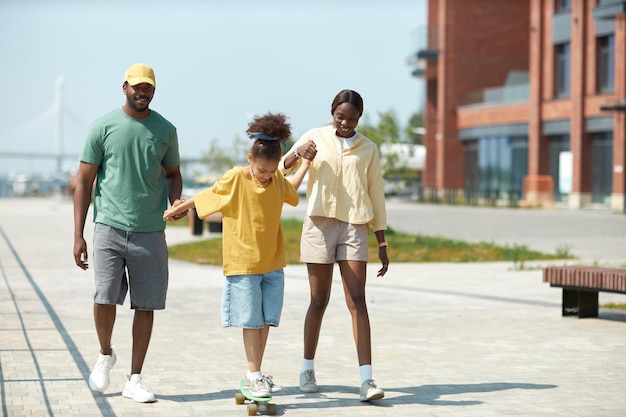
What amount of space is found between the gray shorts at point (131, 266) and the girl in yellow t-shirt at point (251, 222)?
0.97ft

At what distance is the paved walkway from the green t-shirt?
1.17 m

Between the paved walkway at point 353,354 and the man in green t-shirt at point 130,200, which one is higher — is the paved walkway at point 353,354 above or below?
below

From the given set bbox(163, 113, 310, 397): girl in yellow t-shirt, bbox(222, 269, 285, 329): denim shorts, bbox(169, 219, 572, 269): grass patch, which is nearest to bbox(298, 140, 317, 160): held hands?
bbox(163, 113, 310, 397): girl in yellow t-shirt

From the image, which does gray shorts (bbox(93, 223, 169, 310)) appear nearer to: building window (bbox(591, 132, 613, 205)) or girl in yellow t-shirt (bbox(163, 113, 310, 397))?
girl in yellow t-shirt (bbox(163, 113, 310, 397))

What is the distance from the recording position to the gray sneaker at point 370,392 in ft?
22.8

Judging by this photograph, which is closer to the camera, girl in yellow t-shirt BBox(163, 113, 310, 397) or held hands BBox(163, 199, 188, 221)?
girl in yellow t-shirt BBox(163, 113, 310, 397)

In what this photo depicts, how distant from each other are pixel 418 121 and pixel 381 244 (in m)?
149

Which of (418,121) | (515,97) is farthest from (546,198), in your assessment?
(418,121)

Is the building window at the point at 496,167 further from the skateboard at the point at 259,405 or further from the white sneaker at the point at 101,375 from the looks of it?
the skateboard at the point at 259,405

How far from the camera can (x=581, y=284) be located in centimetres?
1114

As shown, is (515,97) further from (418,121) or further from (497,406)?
(418,121)

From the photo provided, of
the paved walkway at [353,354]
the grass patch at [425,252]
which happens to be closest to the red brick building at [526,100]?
the grass patch at [425,252]

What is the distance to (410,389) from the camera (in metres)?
7.59

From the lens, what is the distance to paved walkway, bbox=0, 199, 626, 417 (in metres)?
7.00
